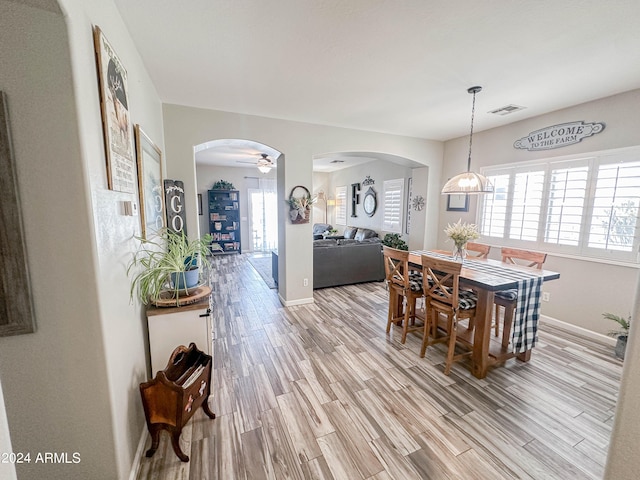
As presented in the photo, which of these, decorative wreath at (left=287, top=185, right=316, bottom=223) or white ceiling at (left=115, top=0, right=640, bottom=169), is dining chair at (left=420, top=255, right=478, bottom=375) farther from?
decorative wreath at (left=287, top=185, right=316, bottom=223)

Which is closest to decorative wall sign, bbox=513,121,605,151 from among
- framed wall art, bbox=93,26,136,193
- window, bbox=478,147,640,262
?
window, bbox=478,147,640,262

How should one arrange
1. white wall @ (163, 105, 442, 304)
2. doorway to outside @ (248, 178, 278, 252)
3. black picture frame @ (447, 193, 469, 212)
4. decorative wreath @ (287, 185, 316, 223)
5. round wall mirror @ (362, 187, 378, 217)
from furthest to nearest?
doorway to outside @ (248, 178, 278, 252) < round wall mirror @ (362, 187, 378, 217) < black picture frame @ (447, 193, 469, 212) < decorative wreath @ (287, 185, 316, 223) < white wall @ (163, 105, 442, 304)

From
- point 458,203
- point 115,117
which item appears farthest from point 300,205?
point 458,203

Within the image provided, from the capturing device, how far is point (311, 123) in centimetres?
381

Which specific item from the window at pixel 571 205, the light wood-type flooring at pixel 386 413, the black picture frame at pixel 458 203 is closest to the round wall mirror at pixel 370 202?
the black picture frame at pixel 458 203

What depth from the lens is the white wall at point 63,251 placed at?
1012 millimetres

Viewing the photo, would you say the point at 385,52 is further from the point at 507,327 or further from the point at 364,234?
the point at 364,234

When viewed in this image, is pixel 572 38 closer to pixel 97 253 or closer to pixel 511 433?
pixel 511 433

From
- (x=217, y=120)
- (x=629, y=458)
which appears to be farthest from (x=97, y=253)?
(x=217, y=120)

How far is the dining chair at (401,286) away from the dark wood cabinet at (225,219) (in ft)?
19.7

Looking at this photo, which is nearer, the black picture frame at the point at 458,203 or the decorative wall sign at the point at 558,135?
the decorative wall sign at the point at 558,135

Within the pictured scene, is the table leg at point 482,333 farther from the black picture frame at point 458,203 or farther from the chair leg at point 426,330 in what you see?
the black picture frame at point 458,203

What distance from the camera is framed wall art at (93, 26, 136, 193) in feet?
4.22

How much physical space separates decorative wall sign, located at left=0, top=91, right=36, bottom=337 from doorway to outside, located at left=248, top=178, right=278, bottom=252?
710 cm
